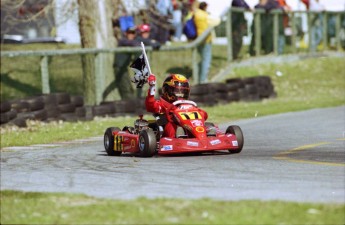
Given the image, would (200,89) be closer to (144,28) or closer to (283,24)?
(144,28)

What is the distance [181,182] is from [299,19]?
20574mm

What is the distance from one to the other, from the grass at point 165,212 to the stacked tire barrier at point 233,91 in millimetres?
13069

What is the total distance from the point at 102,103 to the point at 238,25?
7658 mm

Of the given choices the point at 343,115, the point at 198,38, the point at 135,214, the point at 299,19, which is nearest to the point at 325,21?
the point at 299,19

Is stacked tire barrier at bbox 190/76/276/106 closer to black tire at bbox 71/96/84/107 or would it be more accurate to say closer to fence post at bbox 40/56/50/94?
black tire at bbox 71/96/84/107

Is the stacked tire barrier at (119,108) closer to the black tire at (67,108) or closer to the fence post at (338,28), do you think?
the black tire at (67,108)

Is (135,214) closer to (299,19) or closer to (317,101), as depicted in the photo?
(317,101)

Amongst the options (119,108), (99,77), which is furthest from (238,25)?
(119,108)

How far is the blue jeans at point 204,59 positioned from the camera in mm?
24312

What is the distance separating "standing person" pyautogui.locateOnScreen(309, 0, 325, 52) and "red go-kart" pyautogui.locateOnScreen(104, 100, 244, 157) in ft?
59.0

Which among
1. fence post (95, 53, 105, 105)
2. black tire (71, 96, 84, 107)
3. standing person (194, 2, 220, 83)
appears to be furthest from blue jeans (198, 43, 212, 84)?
black tire (71, 96, 84, 107)

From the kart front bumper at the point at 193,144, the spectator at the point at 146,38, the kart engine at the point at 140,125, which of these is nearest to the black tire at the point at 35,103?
the spectator at the point at 146,38

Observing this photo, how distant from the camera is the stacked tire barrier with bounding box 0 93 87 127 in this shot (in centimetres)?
1720

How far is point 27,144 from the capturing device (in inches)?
592
